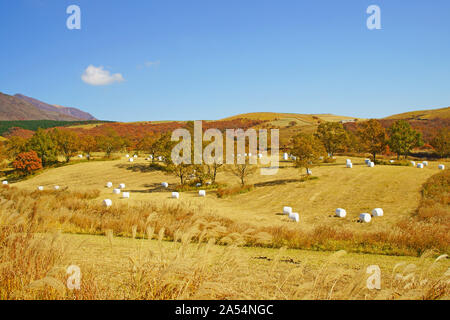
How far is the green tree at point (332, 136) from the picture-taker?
178ft

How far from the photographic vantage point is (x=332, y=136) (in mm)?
55156

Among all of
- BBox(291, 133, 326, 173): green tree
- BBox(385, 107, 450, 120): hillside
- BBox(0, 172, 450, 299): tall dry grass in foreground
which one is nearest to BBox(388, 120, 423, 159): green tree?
BBox(291, 133, 326, 173): green tree

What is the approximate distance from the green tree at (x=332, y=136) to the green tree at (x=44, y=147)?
61.0m

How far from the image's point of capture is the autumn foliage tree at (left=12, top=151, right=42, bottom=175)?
2220 inches

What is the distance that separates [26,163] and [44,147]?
26.9 feet

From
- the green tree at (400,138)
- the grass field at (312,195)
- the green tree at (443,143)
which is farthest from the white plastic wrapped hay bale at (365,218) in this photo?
the green tree at (443,143)

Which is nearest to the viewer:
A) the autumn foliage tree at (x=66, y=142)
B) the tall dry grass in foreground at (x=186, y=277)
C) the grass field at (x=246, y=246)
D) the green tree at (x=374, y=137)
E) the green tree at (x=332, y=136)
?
the tall dry grass in foreground at (x=186, y=277)

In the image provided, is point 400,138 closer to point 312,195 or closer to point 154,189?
point 312,195

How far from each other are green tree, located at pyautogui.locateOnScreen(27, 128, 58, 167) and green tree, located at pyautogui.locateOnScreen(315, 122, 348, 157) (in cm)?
6101

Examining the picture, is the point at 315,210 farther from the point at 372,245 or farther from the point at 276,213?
→ the point at 372,245

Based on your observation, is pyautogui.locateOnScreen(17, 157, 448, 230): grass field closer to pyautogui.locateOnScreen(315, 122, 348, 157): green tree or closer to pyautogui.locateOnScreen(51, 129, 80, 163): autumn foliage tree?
pyautogui.locateOnScreen(315, 122, 348, 157): green tree

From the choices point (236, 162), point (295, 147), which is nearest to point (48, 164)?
point (236, 162)

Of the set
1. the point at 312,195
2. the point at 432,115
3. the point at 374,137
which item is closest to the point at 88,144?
the point at 312,195

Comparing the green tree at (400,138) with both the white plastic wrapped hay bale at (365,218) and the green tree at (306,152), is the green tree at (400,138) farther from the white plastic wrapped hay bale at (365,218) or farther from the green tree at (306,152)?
the white plastic wrapped hay bale at (365,218)
